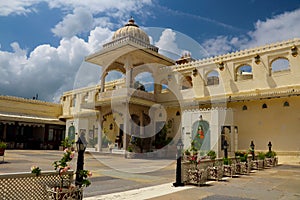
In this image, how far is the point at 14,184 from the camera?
4469mm

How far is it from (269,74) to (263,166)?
24.3 feet

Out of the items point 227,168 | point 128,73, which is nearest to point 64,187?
point 227,168

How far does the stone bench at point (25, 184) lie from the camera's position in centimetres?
434

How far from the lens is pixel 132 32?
2303cm

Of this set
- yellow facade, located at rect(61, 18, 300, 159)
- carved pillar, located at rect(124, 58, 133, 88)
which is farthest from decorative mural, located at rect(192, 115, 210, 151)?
carved pillar, located at rect(124, 58, 133, 88)

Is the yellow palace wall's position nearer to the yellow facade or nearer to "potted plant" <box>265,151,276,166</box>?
the yellow facade

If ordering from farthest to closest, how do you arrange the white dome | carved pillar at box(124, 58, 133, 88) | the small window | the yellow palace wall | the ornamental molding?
the white dome, carved pillar at box(124, 58, 133, 88), the ornamental molding, the small window, the yellow palace wall

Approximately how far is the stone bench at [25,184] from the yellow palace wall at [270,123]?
16.1 metres

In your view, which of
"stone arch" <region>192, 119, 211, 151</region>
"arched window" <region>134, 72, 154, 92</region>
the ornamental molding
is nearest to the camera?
the ornamental molding

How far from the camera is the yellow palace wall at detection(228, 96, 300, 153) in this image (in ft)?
55.2

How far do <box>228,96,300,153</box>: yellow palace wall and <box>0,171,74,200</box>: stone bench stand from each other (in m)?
16.1

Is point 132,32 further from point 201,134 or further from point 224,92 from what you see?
point 201,134

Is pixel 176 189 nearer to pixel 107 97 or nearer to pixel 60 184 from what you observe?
pixel 60 184

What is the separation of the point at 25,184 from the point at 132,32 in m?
19.9
